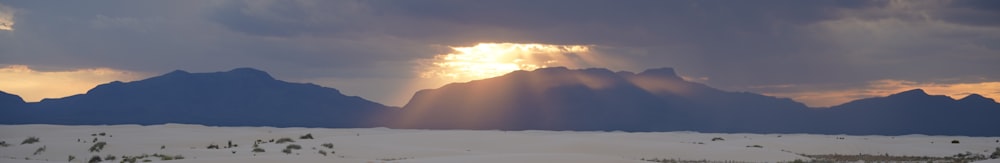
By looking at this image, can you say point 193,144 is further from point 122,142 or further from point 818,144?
point 818,144

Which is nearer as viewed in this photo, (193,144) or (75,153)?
(75,153)

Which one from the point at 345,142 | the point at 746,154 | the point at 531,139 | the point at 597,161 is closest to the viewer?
the point at 597,161

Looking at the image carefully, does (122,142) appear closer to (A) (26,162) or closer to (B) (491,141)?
(A) (26,162)

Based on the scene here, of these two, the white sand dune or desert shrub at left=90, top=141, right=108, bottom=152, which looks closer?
the white sand dune

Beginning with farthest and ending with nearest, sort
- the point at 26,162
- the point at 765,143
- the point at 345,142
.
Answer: the point at 765,143
the point at 345,142
the point at 26,162

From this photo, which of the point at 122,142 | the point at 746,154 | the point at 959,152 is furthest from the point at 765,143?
the point at 122,142

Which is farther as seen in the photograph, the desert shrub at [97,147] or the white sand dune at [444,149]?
the desert shrub at [97,147]

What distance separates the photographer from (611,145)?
199ft

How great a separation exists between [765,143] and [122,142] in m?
44.4

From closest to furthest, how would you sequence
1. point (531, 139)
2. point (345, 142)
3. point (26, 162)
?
point (26, 162) → point (345, 142) → point (531, 139)

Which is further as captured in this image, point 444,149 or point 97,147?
point 444,149

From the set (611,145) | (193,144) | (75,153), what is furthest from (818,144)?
(75,153)

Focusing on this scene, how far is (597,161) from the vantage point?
3691cm

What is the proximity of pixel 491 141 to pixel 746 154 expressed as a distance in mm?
17316
